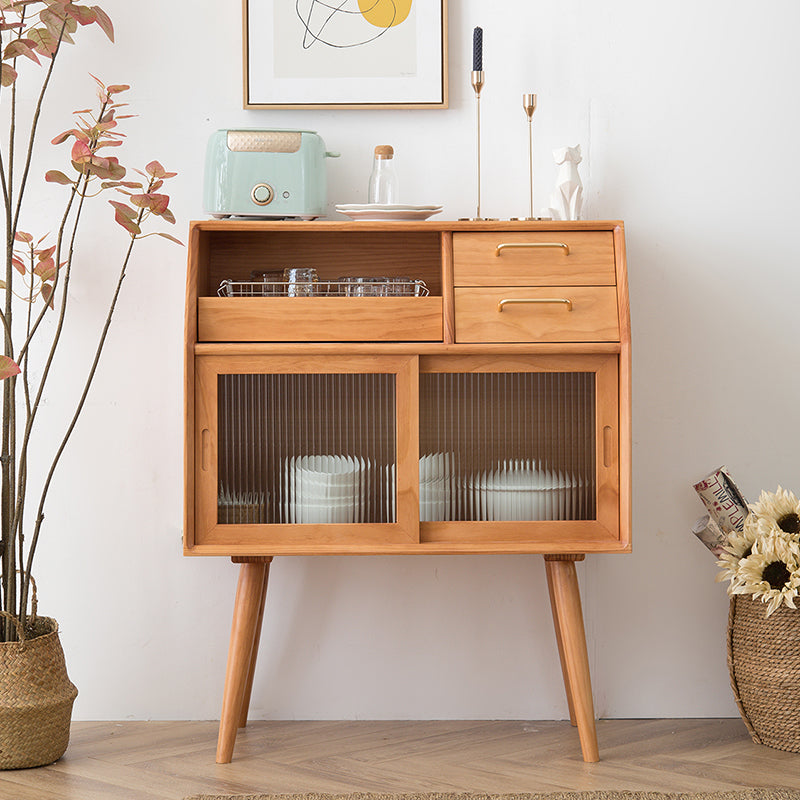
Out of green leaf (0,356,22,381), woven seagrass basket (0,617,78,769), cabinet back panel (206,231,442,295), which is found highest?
cabinet back panel (206,231,442,295)

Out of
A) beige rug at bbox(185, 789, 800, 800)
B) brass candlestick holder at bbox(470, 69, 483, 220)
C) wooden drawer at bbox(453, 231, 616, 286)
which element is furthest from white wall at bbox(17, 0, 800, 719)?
beige rug at bbox(185, 789, 800, 800)

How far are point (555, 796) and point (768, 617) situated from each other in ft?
2.08

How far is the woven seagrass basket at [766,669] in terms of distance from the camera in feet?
6.54

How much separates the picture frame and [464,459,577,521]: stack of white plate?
36.8 inches

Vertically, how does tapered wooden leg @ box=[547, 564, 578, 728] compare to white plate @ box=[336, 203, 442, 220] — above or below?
below

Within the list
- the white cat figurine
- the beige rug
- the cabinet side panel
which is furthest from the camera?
the white cat figurine

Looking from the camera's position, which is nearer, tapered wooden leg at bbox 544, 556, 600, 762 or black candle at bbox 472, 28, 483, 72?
tapered wooden leg at bbox 544, 556, 600, 762

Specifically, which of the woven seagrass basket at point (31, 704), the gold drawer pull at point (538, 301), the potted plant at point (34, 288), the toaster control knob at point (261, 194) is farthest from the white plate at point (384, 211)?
the woven seagrass basket at point (31, 704)

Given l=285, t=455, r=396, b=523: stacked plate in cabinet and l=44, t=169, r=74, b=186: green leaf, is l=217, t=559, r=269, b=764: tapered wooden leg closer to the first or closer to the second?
l=285, t=455, r=396, b=523: stacked plate in cabinet

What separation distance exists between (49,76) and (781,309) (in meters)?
1.85

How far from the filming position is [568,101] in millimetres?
2273

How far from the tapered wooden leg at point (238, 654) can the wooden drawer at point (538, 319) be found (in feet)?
2.28

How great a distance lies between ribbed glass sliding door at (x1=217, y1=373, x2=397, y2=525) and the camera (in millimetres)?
1947

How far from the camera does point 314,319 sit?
1.94 meters
